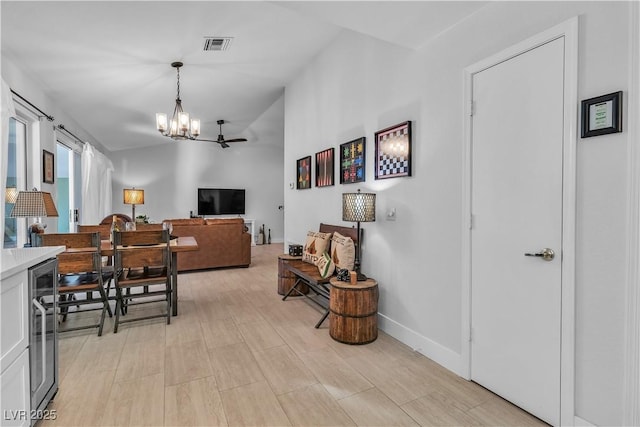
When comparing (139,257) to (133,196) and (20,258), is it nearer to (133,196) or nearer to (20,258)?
(20,258)

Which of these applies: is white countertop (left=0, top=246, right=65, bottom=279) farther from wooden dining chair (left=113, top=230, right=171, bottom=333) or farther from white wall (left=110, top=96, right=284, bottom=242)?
white wall (left=110, top=96, right=284, bottom=242)

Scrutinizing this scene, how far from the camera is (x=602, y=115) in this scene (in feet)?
4.93

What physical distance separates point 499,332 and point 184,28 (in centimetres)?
361

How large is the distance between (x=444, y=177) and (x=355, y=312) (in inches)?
51.5

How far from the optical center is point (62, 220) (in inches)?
202

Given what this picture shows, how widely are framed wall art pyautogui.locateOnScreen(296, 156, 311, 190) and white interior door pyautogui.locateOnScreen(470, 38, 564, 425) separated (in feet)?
8.73

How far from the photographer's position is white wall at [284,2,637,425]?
1.50m

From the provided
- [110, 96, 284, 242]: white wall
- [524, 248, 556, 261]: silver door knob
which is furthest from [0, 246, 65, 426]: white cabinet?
[110, 96, 284, 242]: white wall

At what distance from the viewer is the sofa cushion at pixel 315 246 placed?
12.0ft

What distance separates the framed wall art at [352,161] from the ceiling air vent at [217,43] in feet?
5.40

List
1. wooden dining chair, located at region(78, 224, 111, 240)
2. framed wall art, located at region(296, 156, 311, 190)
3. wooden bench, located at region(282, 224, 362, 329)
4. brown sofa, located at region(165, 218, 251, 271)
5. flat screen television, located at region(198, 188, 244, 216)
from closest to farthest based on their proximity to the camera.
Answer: wooden bench, located at region(282, 224, 362, 329) < wooden dining chair, located at region(78, 224, 111, 240) < framed wall art, located at region(296, 156, 311, 190) < brown sofa, located at region(165, 218, 251, 271) < flat screen television, located at region(198, 188, 244, 216)

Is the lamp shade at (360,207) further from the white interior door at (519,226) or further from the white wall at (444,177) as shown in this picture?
the white interior door at (519,226)

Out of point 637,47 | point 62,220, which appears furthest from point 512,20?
point 62,220

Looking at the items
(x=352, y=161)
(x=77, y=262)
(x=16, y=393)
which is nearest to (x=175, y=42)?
(x=352, y=161)
